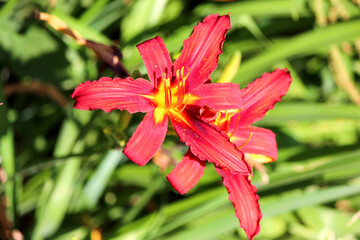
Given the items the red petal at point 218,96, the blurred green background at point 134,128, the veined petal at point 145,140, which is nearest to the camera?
the veined petal at point 145,140

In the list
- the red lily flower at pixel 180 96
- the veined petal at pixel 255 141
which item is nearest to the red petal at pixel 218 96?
the red lily flower at pixel 180 96

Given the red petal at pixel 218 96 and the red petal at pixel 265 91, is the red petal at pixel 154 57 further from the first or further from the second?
the red petal at pixel 265 91

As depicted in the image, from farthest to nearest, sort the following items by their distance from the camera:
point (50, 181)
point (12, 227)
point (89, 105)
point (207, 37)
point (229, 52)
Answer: point (229, 52) → point (50, 181) → point (12, 227) → point (207, 37) → point (89, 105)

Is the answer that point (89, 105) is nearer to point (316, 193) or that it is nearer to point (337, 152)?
point (316, 193)

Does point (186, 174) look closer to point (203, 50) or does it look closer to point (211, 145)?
point (211, 145)

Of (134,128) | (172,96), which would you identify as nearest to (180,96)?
(172,96)

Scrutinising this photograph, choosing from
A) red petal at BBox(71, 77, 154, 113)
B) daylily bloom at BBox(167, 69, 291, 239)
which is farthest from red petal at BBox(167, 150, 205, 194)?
red petal at BBox(71, 77, 154, 113)

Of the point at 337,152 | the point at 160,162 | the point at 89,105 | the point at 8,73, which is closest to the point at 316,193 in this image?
the point at 337,152
